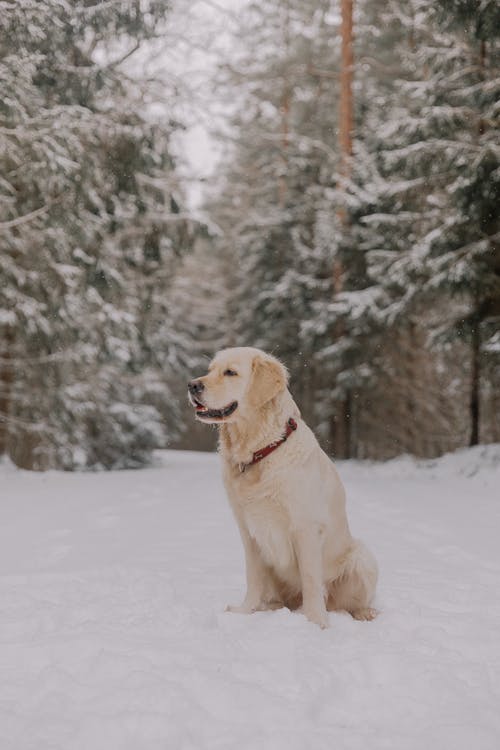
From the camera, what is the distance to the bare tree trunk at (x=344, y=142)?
15.5 meters

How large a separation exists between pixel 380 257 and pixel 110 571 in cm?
1017

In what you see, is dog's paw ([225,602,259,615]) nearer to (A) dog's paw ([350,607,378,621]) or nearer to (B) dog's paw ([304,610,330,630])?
(B) dog's paw ([304,610,330,630])

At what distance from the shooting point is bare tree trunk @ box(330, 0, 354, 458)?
1548 centimetres

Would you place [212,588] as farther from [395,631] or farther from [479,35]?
[479,35]

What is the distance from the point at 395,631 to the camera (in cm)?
302

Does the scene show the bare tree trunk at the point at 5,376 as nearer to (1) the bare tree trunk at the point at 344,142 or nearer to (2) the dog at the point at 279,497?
(2) the dog at the point at 279,497

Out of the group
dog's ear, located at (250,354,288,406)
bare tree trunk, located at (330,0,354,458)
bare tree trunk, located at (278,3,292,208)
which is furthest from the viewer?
bare tree trunk, located at (278,3,292,208)

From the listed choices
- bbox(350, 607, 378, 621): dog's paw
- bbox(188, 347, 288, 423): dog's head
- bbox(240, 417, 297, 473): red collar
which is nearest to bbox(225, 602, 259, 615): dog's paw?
bbox(350, 607, 378, 621): dog's paw

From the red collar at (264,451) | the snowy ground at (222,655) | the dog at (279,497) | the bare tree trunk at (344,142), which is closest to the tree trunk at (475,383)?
the bare tree trunk at (344,142)

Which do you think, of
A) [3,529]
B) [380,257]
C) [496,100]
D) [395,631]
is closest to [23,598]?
[395,631]

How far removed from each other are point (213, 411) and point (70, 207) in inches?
248

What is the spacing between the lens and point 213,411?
3.33m

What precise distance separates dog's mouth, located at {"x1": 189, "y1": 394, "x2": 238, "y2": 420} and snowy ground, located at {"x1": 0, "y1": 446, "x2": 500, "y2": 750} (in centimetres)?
101

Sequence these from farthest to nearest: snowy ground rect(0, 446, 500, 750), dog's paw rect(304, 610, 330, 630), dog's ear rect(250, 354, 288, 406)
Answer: dog's ear rect(250, 354, 288, 406) → dog's paw rect(304, 610, 330, 630) → snowy ground rect(0, 446, 500, 750)
